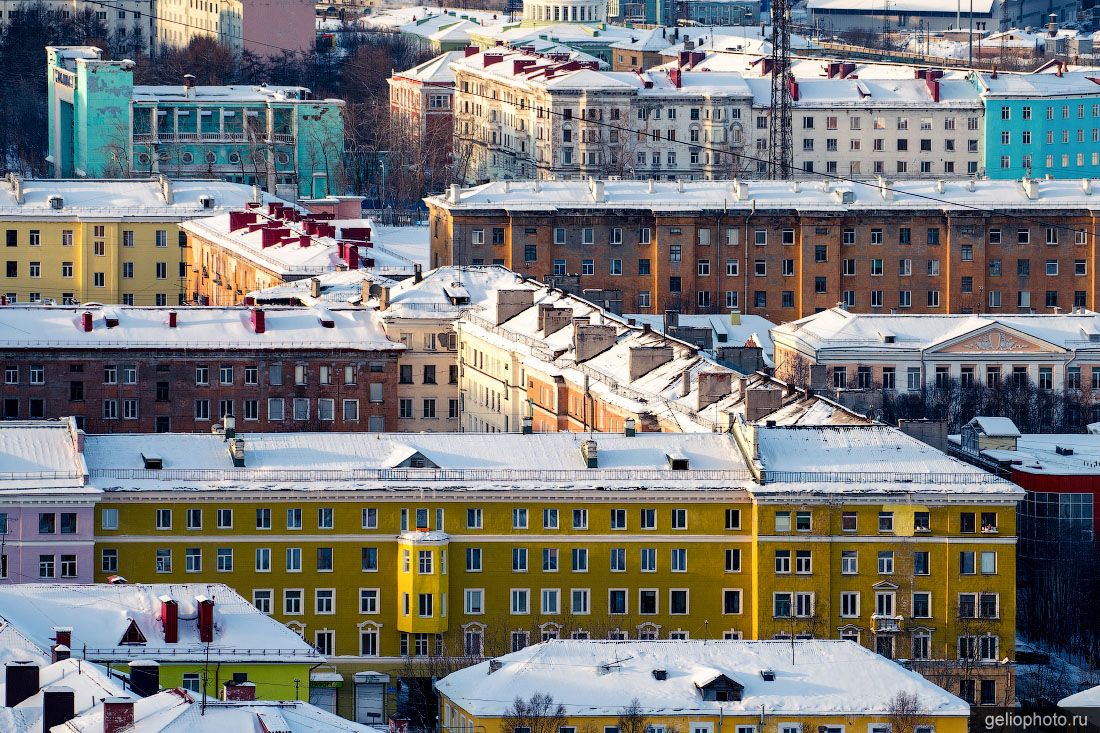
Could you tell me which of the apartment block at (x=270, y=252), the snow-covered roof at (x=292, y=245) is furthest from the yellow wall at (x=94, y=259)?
the snow-covered roof at (x=292, y=245)

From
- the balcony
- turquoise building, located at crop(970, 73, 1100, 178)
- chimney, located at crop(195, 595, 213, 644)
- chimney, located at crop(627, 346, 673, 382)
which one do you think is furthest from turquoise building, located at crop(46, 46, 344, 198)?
chimney, located at crop(195, 595, 213, 644)

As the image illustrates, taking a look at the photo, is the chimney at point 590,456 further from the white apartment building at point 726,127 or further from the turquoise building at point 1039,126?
the turquoise building at point 1039,126

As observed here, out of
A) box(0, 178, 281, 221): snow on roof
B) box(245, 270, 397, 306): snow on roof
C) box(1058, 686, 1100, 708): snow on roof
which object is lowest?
box(1058, 686, 1100, 708): snow on roof

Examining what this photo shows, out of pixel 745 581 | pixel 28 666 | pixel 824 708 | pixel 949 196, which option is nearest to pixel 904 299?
pixel 949 196

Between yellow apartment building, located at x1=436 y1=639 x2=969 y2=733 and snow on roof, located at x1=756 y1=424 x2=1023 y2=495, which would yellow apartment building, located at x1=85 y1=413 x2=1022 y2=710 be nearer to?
snow on roof, located at x1=756 y1=424 x2=1023 y2=495

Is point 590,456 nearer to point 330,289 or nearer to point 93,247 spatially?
point 330,289

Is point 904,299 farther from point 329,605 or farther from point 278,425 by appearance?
point 329,605
